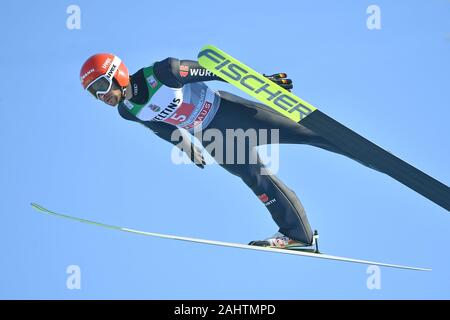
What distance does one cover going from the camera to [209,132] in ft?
31.3

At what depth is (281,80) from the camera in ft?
29.9

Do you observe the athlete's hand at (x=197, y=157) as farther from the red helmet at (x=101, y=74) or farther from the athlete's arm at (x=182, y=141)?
the red helmet at (x=101, y=74)

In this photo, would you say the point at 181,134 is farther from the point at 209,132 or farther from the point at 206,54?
the point at 206,54

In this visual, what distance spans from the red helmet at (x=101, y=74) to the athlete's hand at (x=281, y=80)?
1358 millimetres

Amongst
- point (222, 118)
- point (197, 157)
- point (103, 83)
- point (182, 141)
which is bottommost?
point (197, 157)

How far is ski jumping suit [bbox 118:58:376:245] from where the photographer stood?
30.3 ft

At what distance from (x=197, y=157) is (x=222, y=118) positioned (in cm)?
51

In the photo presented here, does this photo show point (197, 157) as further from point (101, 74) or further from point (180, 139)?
point (101, 74)

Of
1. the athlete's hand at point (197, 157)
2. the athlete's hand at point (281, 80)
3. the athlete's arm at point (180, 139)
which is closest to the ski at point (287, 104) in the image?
the athlete's hand at point (281, 80)

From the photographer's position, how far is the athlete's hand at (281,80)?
29.8 feet

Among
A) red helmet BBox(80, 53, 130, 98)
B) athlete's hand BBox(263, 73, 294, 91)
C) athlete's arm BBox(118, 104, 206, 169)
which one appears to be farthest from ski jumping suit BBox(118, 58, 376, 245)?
athlete's hand BBox(263, 73, 294, 91)

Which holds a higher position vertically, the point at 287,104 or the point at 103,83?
the point at 103,83

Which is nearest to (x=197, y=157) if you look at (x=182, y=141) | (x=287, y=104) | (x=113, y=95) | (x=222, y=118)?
(x=182, y=141)

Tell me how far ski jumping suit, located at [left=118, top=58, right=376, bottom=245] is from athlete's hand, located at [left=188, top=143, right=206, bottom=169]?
0.22 feet
